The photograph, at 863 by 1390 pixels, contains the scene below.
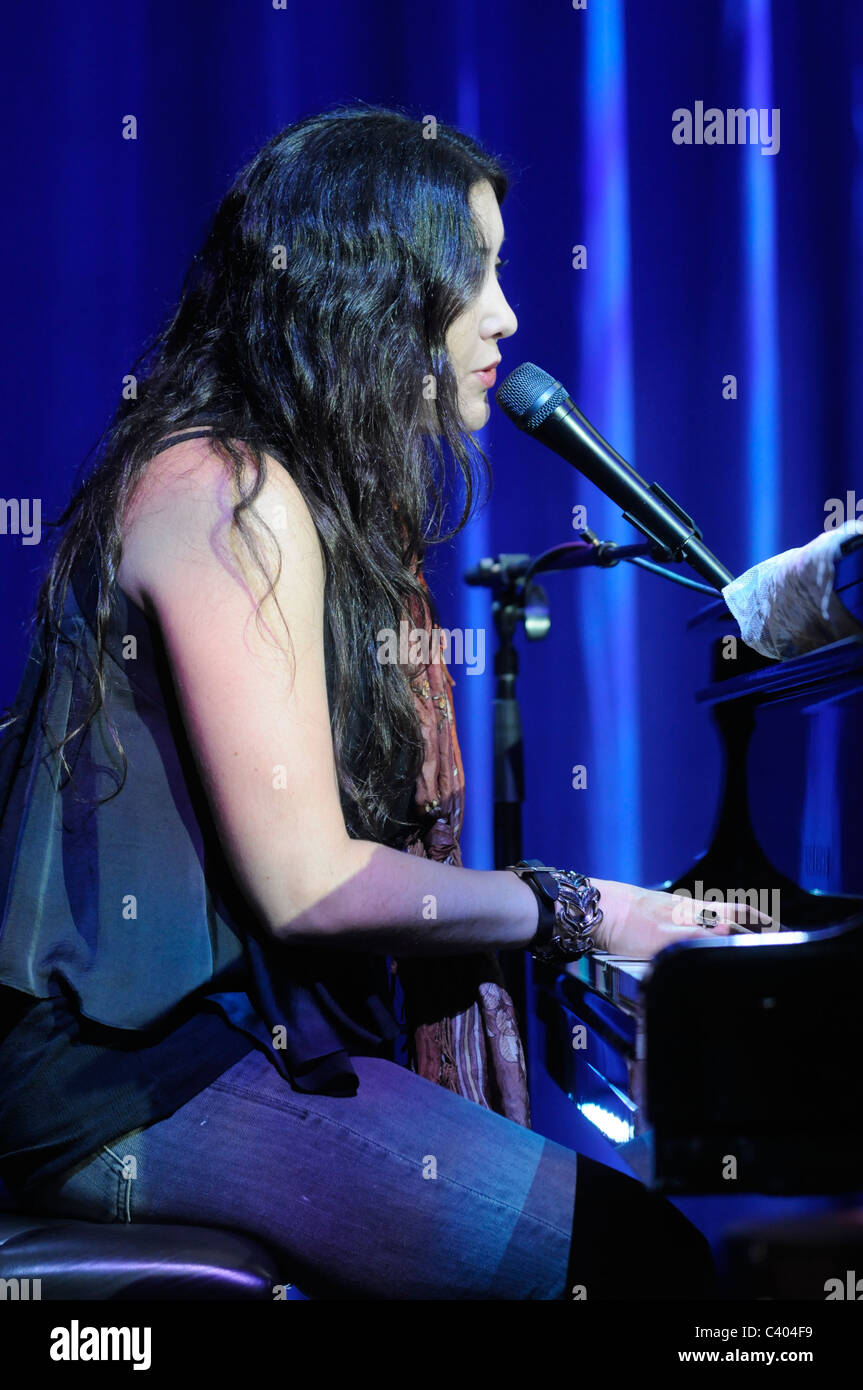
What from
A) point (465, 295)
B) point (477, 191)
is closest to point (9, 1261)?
point (465, 295)

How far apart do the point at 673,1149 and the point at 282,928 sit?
352 millimetres

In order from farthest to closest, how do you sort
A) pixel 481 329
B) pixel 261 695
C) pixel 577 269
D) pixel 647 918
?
pixel 577 269
pixel 481 329
pixel 647 918
pixel 261 695

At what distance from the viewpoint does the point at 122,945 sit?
968 millimetres

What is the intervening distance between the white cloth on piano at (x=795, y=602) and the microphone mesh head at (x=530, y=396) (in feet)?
0.95

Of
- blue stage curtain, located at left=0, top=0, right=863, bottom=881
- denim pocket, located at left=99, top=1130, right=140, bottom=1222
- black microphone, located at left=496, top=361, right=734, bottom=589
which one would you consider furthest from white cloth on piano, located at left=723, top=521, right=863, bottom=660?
blue stage curtain, located at left=0, top=0, right=863, bottom=881

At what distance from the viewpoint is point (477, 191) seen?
1236mm

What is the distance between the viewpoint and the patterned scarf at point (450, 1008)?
1.34m

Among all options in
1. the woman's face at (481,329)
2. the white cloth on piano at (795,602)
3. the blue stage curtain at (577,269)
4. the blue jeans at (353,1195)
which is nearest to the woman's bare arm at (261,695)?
the blue jeans at (353,1195)

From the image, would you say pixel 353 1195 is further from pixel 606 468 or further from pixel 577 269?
pixel 577 269

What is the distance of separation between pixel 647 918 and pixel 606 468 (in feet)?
1.63

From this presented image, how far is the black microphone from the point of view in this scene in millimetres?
1296

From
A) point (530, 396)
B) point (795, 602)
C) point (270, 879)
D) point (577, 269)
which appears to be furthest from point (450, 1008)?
point (577, 269)

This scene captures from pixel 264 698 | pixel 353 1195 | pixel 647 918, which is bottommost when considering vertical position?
pixel 353 1195

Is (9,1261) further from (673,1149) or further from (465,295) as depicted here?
(465,295)
